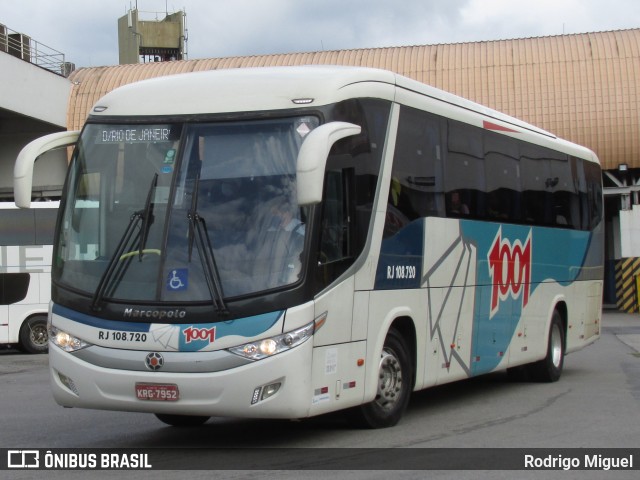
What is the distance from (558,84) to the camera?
3866 centimetres

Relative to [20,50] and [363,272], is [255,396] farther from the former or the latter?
[20,50]

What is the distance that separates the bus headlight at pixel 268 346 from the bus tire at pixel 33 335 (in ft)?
56.5

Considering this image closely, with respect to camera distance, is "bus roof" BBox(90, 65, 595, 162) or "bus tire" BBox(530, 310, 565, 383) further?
"bus tire" BBox(530, 310, 565, 383)

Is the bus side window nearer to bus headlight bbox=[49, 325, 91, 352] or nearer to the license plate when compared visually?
the license plate

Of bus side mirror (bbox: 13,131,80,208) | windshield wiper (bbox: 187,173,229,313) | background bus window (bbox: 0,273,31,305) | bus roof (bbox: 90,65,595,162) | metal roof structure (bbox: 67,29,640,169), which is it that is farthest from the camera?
metal roof structure (bbox: 67,29,640,169)

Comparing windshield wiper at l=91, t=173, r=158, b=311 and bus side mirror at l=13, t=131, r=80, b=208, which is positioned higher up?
bus side mirror at l=13, t=131, r=80, b=208

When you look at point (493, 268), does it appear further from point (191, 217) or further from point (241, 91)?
point (191, 217)

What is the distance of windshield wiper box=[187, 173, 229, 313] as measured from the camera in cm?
827

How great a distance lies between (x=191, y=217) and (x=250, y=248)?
56 centimetres

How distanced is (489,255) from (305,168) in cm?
516

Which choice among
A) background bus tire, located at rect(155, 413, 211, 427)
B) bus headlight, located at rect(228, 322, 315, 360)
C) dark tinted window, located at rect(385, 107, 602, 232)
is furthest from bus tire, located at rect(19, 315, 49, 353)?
bus headlight, located at rect(228, 322, 315, 360)

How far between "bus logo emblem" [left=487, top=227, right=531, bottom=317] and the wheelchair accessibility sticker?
507cm

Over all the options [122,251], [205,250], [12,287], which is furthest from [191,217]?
[12,287]

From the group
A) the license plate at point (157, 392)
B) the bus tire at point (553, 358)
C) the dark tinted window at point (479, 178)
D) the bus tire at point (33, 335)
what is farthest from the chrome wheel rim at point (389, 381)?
the bus tire at point (33, 335)
